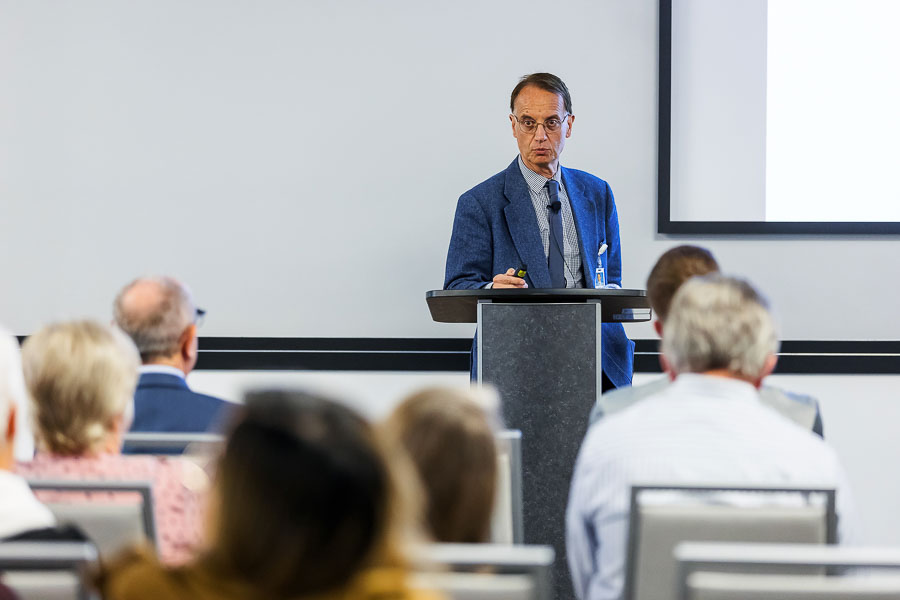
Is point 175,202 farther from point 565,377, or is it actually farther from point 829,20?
point 829,20

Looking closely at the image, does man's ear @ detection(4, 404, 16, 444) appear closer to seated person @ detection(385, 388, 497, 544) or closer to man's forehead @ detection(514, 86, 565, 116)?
seated person @ detection(385, 388, 497, 544)

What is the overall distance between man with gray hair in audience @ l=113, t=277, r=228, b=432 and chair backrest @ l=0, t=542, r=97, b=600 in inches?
35.6

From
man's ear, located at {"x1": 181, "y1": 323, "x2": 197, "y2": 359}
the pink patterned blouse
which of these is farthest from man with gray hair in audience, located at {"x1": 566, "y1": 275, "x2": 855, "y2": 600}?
man's ear, located at {"x1": 181, "y1": 323, "x2": 197, "y2": 359}

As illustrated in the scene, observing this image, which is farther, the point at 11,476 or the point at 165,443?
the point at 165,443

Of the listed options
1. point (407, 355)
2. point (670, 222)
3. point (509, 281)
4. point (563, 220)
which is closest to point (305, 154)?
point (407, 355)

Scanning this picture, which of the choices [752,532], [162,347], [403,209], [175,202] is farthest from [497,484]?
[175,202]

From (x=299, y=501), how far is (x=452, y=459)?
471 mm

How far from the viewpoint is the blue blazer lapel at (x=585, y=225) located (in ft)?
11.5

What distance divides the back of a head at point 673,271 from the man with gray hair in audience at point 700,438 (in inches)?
18.3

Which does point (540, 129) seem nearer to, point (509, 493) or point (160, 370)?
point (160, 370)

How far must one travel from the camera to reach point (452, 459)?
1274 mm

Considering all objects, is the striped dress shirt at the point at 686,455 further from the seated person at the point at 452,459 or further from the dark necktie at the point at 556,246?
the dark necktie at the point at 556,246

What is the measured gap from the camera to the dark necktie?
351cm

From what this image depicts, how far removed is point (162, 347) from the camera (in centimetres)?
235
